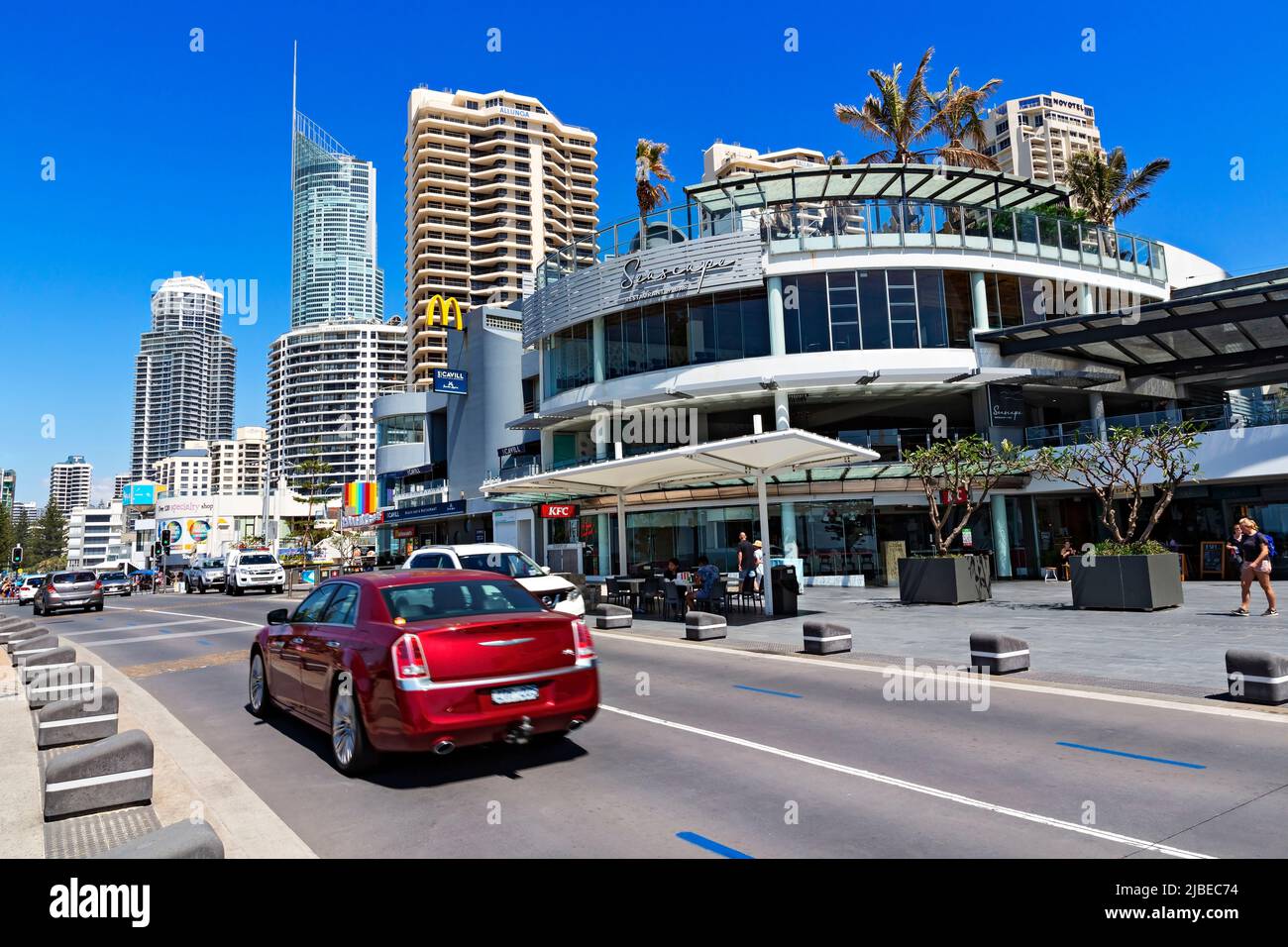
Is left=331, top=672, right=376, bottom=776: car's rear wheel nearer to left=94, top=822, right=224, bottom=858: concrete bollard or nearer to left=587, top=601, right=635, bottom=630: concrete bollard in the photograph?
left=94, top=822, right=224, bottom=858: concrete bollard

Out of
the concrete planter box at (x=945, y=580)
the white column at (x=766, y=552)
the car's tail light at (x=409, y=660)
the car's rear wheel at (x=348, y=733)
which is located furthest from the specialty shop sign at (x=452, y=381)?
the car's tail light at (x=409, y=660)

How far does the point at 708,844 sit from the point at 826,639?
8218 millimetres

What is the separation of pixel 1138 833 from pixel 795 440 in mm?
11422

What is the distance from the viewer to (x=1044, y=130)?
4988 inches

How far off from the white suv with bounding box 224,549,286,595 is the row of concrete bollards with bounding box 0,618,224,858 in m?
28.0

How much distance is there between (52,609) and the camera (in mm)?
29531

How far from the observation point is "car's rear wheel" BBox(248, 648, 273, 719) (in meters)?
8.52

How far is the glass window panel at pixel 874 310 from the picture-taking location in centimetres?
3039

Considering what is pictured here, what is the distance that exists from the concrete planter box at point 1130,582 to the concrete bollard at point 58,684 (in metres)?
18.4

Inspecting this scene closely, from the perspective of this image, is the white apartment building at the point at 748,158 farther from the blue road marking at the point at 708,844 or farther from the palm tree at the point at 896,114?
the blue road marking at the point at 708,844

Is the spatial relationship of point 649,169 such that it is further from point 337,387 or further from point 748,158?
point 337,387

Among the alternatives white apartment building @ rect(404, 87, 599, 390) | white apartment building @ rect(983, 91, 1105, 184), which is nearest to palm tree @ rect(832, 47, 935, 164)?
white apartment building @ rect(404, 87, 599, 390)

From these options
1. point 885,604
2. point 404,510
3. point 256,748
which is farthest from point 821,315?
point 404,510
